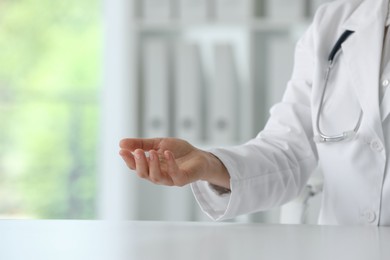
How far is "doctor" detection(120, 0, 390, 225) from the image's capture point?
1.30 meters

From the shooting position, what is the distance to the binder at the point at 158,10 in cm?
281

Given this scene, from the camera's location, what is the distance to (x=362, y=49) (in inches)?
57.4

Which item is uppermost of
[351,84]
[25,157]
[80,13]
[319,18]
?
[80,13]

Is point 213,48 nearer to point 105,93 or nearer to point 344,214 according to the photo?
point 105,93

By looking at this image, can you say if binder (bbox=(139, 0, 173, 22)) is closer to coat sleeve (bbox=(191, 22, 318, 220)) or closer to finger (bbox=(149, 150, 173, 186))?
coat sleeve (bbox=(191, 22, 318, 220))

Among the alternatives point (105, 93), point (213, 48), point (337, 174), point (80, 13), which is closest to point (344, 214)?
point (337, 174)

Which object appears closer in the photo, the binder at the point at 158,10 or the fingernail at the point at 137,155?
the fingernail at the point at 137,155

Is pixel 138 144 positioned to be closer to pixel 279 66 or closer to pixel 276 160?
pixel 276 160

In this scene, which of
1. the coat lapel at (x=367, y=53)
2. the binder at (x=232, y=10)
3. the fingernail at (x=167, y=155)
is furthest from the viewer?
the binder at (x=232, y=10)

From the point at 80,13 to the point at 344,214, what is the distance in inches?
140

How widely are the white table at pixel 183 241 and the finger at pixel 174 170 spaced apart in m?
0.07

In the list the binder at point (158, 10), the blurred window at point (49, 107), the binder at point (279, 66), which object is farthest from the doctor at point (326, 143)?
the blurred window at point (49, 107)

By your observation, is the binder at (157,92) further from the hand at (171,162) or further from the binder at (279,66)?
the hand at (171,162)

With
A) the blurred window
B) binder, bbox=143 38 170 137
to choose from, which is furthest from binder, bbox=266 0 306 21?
the blurred window
